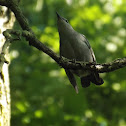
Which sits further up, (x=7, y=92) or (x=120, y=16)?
(x=120, y=16)

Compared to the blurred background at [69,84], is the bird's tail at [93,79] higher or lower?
lower

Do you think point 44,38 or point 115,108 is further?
point 44,38

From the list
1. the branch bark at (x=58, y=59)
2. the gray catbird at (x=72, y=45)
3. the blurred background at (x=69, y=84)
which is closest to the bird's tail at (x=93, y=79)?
the gray catbird at (x=72, y=45)

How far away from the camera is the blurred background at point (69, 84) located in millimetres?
5500

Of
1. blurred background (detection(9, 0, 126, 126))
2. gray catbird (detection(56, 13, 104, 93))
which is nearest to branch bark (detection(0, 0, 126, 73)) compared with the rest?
gray catbird (detection(56, 13, 104, 93))

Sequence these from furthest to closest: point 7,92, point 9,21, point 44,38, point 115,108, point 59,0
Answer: point 59,0
point 44,38
point 115,108
point 9,21
point 7,92

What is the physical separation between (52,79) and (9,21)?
1.89 meters

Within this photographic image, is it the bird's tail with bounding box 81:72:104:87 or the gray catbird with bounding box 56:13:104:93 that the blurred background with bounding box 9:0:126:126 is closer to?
the bird's tail with bounding box 81:72:104:87

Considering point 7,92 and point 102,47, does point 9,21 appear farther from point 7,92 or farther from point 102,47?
point 102,47

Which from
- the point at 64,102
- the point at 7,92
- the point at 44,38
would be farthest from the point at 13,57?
the point at 7,92

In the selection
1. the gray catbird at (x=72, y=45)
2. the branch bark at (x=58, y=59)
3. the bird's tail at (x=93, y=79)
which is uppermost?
the gray catbird at (x=72, y=45)

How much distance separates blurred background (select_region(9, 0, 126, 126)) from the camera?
5.50m

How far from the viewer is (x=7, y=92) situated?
12.6 ft

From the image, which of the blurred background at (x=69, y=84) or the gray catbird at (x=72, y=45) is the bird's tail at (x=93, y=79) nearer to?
the gray catbird at (x=72, y=45)
